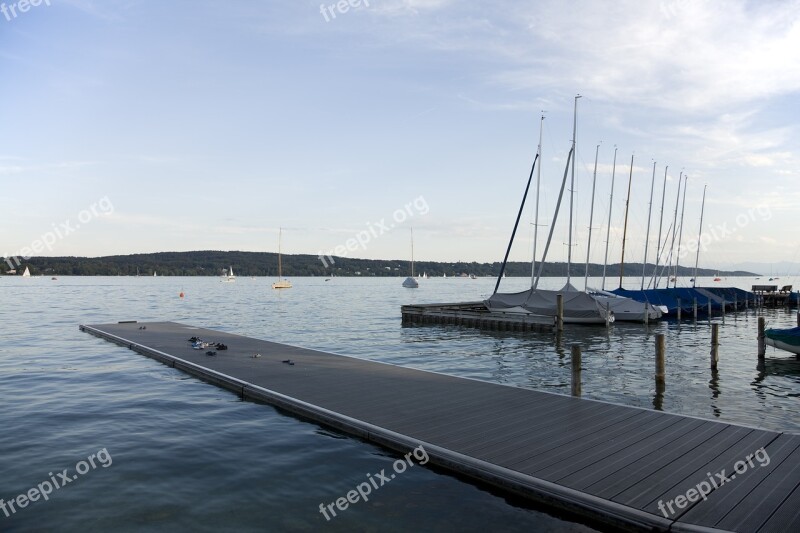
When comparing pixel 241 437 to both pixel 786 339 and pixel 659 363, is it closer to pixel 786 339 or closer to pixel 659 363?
pixel 659 363

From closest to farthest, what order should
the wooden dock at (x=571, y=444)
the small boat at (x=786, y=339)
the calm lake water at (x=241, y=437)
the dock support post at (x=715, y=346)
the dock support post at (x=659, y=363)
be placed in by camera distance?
the wooden dock at (x=571, y=444)
the calm lake water at (x=241, y=437)
the dock support post at (x=659, y=363)
the dock support post at (x=715, y=346)
the small boat at (x=786, y=339)

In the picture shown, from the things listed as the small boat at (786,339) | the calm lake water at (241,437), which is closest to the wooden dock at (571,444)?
the calm lake water at (241,437)

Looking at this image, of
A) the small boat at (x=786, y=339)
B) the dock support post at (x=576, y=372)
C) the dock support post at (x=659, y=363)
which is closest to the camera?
the dock support post at (x=576, y=372)

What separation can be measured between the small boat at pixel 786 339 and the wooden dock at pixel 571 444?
15396 mm

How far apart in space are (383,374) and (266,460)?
6026 millimetres

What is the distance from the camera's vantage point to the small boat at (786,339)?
22.0m

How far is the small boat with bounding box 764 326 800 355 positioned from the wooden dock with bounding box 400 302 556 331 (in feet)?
34.7

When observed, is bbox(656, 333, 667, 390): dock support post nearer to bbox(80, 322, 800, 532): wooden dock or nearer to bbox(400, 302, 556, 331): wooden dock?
bbox(80, 322, 800, 532): wooden dock

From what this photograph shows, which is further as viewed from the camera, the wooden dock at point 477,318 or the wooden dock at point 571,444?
the wooden dock at point 477,318

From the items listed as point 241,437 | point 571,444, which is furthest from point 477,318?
point 571,444

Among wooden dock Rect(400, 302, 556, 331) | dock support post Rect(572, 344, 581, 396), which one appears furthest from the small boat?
dock support post Rect(572, 344, 581, 396)

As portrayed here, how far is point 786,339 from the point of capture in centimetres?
2227

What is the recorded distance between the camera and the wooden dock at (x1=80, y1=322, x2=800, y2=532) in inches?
259

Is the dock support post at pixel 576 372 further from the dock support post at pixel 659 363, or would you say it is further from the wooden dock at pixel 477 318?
the wooden dock at pixel 477 318
